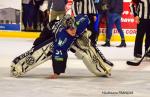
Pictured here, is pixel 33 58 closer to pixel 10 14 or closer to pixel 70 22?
pixel 70 22

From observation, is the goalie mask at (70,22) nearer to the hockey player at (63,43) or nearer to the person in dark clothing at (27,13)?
the hockey player at (63,43)

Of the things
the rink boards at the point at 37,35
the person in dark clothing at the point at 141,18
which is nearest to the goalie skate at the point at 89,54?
the person in dark clothing at the point at 141,18

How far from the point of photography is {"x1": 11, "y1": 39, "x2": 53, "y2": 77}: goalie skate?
5.89 m

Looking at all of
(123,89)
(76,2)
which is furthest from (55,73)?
(76,2)

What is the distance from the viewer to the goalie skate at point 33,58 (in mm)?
5887

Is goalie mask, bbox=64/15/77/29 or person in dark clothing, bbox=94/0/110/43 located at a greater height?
goalie mask, bbox=64/15/77/29

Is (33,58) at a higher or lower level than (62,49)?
lower

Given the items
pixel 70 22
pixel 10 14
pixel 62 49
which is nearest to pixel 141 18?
pixel 70 22

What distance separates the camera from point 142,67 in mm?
7156

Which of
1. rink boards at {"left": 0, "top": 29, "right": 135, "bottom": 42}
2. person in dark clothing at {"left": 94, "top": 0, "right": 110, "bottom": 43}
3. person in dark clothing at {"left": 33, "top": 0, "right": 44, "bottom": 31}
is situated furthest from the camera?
person in dark clothing at {"left": 33, "top": 0, "right": 44, "bottom": 31}

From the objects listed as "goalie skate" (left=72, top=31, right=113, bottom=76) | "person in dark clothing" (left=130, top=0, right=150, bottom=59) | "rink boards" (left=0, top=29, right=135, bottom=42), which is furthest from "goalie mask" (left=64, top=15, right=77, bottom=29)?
"rink boards" (left=0, top=29, right=135, bottom=42)

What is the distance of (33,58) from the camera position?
19.3ft

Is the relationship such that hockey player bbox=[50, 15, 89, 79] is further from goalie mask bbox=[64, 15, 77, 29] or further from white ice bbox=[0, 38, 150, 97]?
white ice bbox=[0, 38, 150, 97]

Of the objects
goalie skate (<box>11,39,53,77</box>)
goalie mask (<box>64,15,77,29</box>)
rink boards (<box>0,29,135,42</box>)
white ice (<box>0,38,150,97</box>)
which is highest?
goalie mask (<box>64,15,77,29</box>)
